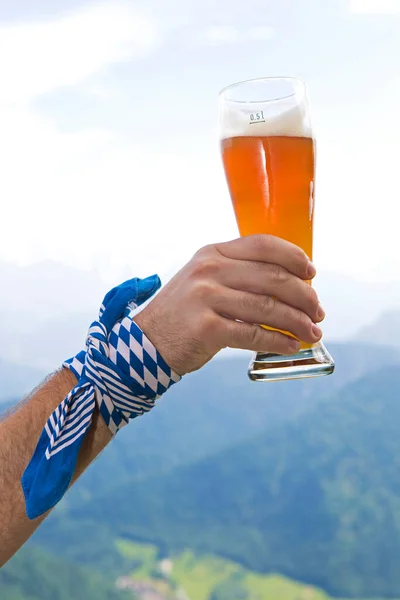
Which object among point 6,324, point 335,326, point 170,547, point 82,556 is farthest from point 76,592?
point 335,326

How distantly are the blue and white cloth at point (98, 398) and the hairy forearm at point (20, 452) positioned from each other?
0.02 meters

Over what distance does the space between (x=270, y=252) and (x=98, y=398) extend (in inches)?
11.1

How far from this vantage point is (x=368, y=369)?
7.39 metres

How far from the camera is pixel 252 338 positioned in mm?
764

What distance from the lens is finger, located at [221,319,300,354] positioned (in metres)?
0.76

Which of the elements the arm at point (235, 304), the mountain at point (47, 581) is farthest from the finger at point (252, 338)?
the mountain at point (47, 581)

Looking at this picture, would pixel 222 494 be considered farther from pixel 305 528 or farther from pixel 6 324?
pixel 6 324

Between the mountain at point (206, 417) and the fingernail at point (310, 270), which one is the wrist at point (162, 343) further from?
the mountain at point (206, 417)

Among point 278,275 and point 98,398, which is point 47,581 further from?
point 278,275

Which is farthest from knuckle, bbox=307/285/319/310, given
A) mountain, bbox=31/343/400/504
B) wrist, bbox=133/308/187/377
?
mountain, bbox=31/343/400/504

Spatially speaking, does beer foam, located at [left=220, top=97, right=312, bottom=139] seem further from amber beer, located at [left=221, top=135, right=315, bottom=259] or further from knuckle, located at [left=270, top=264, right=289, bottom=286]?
knuckle, located at [left=270, top=264, right=289, bottom=286]

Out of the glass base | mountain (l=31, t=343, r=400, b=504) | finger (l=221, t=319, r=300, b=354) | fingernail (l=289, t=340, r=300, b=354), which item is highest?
finger (l=221, t=319, r=300, b=354)

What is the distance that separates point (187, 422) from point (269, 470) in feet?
2.94

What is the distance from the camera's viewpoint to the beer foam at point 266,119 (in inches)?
32.0
